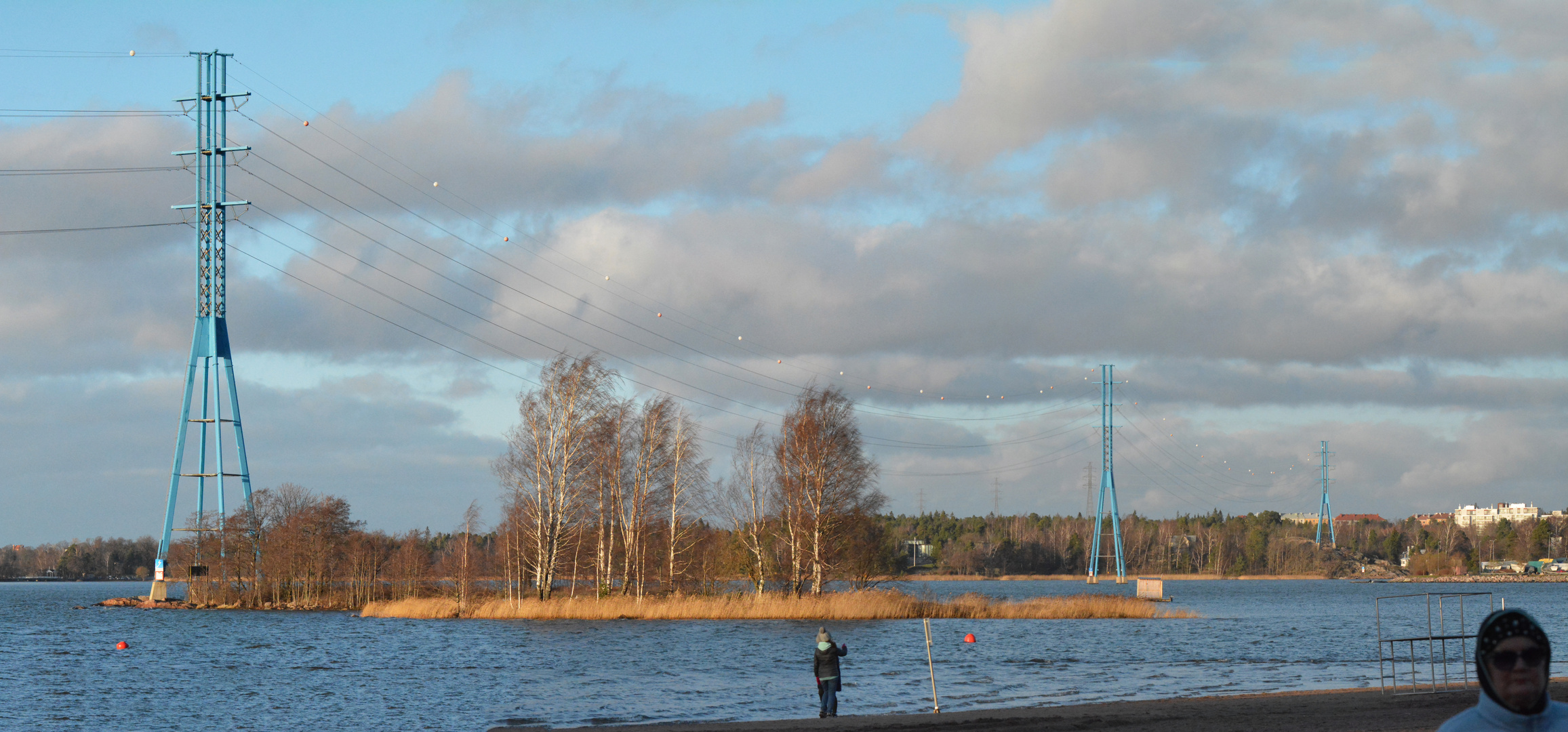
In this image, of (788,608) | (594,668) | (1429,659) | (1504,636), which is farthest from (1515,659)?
(788,608)

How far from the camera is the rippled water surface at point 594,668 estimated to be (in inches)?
1288

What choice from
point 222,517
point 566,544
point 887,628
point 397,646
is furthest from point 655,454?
point 222,517

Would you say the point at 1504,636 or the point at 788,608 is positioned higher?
the point at 1504,636

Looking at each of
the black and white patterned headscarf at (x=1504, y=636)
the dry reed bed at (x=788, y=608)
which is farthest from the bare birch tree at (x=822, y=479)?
the black and white patterned headscarf at (x=1504, y=636)

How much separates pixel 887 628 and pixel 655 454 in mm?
17843

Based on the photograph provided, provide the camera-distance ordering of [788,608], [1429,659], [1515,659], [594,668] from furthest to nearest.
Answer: [788,608], [594,668], [1429,659], [1515,659]

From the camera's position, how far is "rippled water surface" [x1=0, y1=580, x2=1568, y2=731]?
32719 millimetres

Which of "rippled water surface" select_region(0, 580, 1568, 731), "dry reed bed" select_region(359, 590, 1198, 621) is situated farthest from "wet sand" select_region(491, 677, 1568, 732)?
"dry reed bed" select_region(359, 590, 1198, 621)

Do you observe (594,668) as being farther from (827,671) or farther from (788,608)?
(788,608)

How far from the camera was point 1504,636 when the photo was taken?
462 cm

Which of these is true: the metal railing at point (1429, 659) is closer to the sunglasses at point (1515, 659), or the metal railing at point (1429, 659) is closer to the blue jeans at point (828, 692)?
the blue jeans at point (828, 692)

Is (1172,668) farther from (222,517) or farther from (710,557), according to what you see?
(222,517)

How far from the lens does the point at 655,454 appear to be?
75.4 m

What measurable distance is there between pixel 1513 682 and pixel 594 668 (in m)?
41.9
